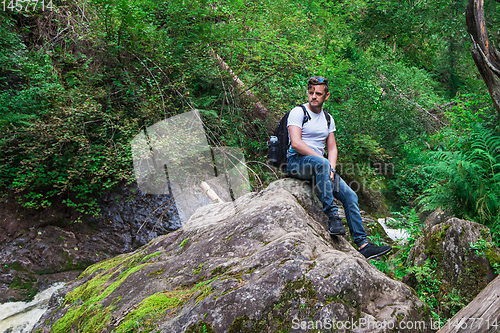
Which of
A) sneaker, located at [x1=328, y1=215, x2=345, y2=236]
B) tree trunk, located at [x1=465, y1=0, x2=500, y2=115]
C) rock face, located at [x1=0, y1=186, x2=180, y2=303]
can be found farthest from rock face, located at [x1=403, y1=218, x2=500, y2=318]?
rock face, located at [x1=0, y1=186, x2=180, y2=303]

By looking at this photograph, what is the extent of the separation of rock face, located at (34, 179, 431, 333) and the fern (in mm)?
2452

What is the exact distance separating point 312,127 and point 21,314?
17.2 feet

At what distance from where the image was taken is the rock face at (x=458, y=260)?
346 centimetres

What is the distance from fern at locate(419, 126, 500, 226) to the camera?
14.3 feet

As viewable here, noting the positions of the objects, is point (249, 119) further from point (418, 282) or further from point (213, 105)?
point (418, 282)

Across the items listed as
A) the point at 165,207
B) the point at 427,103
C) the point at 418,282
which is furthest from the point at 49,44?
the point at 427,103

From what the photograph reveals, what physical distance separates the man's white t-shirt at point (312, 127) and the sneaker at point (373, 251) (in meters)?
1.18

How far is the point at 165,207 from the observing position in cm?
665

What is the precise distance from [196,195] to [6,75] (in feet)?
15.4

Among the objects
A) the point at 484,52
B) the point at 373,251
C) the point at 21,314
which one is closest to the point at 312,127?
the point at 373,251

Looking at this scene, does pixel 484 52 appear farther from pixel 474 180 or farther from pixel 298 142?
pixel 298 142

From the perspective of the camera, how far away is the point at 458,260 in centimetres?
361

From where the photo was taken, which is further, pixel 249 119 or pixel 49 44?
pixel 249 119

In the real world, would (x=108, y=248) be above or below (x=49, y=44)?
below
